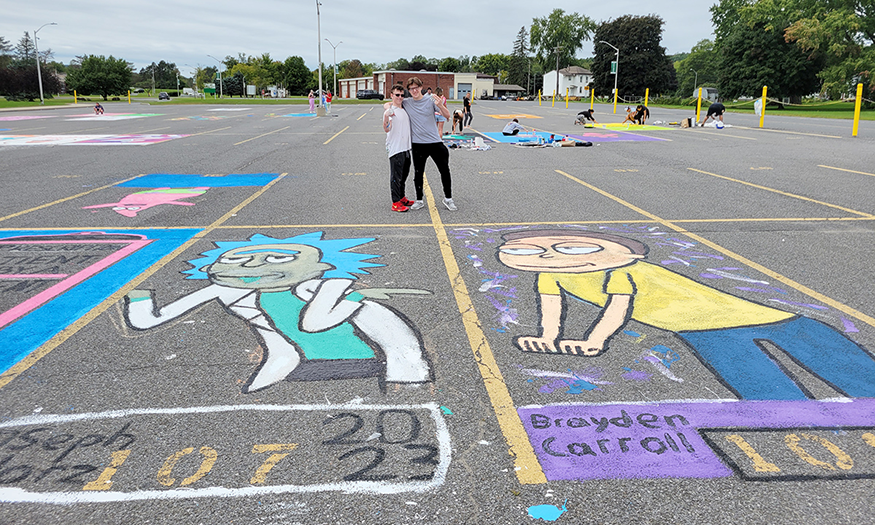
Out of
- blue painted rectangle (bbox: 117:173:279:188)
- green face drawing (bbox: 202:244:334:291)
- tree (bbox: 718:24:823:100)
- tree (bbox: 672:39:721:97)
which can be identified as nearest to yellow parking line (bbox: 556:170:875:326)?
green face drawing (bbox: 202:244:334:291)

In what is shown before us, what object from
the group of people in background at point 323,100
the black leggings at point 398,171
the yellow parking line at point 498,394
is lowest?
the yellow parking line at point 498,394

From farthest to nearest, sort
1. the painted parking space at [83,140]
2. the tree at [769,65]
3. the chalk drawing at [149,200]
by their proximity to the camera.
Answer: the tree at [769,65] → the painted parking space at [83,140] → the chalk drawing at [149,200]

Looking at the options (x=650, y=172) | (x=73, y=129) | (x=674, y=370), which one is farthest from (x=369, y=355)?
(x=73, y=129)

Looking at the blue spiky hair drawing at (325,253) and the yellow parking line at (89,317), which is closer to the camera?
the yellow parking line at (89,317)

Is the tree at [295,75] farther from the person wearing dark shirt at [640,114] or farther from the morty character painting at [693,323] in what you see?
the morty character painting at [693,323]

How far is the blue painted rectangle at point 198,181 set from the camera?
36.9 feet

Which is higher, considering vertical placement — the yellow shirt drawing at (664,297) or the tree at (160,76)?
the tree at (160,76)

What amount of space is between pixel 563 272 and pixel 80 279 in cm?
442

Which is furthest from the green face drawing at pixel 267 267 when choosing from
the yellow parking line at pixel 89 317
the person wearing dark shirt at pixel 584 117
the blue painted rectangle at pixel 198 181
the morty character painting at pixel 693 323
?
the person wearing dark shirt at pixel 584 117

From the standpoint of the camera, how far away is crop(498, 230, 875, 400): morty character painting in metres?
3.61

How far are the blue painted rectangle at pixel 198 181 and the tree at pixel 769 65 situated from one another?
65.6 metres

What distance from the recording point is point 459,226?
7.73 metres

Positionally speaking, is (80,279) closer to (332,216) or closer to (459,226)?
(332,216)

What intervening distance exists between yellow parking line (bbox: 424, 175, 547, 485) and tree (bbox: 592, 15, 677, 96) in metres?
96.0
